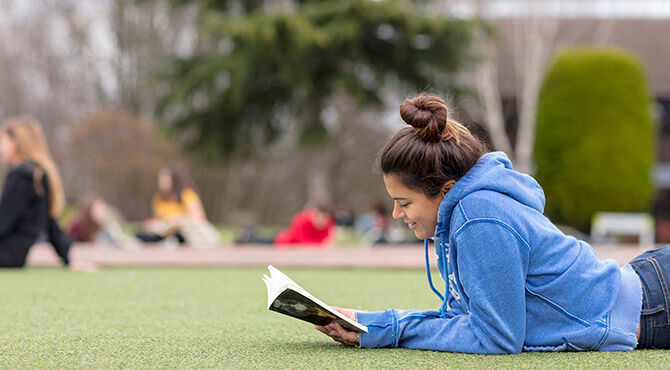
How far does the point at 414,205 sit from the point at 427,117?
334 millimetres

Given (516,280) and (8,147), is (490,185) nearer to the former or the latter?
(516,280)

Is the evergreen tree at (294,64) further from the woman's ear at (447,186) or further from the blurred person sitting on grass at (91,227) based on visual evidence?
the woman's ear at (447,186)

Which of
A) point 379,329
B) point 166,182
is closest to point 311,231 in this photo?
point 166,182

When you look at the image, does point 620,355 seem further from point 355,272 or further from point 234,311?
point 355,272

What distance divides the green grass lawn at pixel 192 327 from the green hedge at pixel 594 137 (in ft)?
31.8

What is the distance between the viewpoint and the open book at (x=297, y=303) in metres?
2.56

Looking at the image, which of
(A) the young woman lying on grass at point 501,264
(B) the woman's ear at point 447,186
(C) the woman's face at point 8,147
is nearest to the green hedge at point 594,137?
(C) the woman's face at point 8,147

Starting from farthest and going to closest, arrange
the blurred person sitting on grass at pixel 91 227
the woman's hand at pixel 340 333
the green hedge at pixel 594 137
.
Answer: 1. the green hedge at pixel 594 137
2. the blurred person sitting on grass at pixel 91 227
3. the woman's hand at pixel 340 333

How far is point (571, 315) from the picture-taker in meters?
2.67

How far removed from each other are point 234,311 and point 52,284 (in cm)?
234

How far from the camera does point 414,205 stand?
270 cm

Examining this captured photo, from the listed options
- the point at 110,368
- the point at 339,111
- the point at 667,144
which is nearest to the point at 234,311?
the point at 110,368

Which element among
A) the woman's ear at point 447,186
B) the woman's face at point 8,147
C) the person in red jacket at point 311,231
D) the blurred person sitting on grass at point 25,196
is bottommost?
the person in red jacket at point 311,231

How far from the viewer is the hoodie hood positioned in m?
2.60
